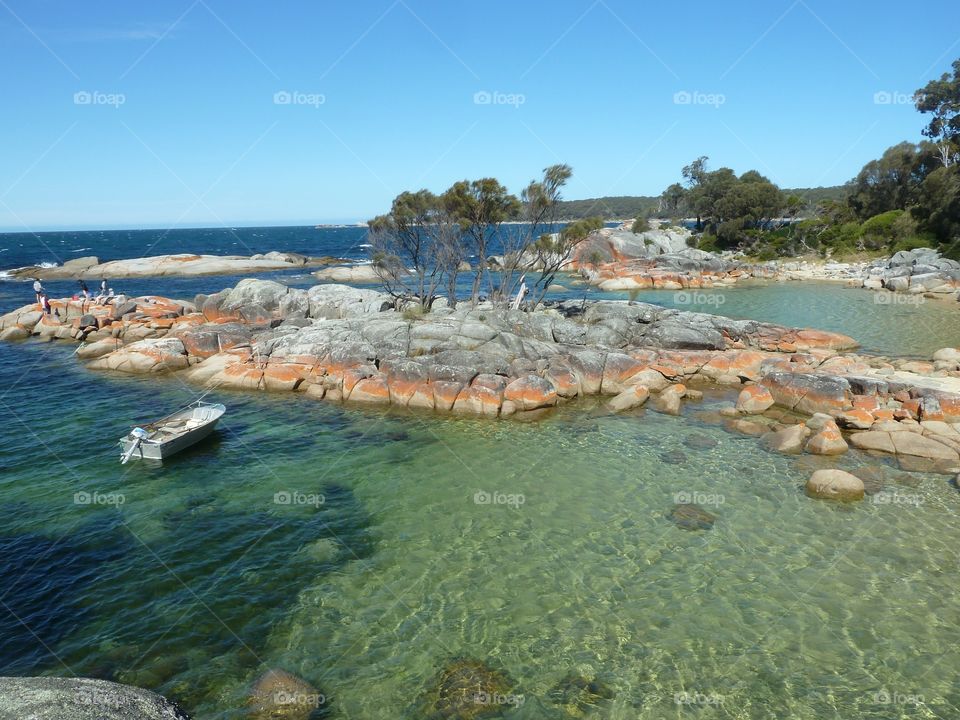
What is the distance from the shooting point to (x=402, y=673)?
1099 centimetres

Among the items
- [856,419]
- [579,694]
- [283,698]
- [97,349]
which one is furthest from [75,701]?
[97,349]

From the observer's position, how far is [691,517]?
16.5 metres

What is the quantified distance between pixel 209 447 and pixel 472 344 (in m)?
13.1

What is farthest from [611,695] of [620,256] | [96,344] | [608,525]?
[620,256]

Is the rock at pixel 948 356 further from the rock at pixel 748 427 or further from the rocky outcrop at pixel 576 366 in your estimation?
the rock at pixel 748 427

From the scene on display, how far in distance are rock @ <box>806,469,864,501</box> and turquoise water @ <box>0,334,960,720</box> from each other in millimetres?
553

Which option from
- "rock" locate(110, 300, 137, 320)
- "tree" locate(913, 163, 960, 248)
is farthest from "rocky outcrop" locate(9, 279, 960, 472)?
"tree" locate(913, 163, 960, 248)

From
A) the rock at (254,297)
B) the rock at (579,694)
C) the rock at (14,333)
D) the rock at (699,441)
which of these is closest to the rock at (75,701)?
the rock at (579,694)

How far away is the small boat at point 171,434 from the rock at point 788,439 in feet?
70.2

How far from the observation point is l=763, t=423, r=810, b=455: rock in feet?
68.2

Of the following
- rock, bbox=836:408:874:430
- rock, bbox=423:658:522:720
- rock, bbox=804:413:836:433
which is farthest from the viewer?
rock, bbox=836:408:874:430

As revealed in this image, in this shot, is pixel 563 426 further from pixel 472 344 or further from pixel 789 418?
pixel 789 418

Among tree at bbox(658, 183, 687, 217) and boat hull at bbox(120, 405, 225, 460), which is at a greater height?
tree at bbox(658, 183, 687, 217)

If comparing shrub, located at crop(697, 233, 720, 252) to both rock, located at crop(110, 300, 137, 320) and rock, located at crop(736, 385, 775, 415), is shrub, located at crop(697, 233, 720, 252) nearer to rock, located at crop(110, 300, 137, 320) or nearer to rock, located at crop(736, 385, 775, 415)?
rock, located at crop(736, 385, 775, 415)
